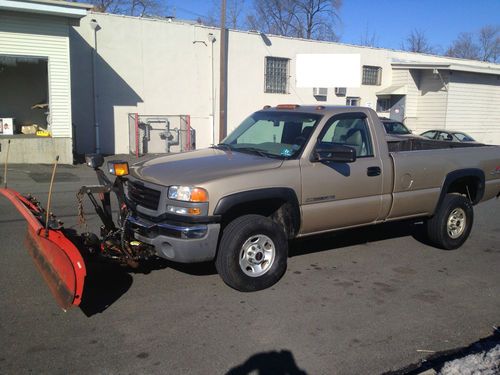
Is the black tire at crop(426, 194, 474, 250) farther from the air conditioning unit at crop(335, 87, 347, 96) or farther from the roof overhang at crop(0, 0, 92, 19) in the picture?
the air conditioning unit at crop(335, 87, 347, 96)

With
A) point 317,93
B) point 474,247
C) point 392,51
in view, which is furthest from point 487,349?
point 392,51

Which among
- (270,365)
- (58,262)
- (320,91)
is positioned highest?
(320,91)

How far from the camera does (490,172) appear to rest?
23.4 feet

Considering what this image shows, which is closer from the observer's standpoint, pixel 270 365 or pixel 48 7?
pixel 270 365

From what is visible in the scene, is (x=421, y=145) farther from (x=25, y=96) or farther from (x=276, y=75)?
(x=276, y=75)

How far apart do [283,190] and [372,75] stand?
2350 cm

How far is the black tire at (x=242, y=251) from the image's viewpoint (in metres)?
4.77

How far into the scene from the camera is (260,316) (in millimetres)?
4469

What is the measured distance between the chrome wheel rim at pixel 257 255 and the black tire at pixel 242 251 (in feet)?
0.07

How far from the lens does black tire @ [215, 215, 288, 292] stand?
15.7 ft

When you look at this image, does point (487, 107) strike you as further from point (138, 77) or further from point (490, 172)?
point (490, 172)

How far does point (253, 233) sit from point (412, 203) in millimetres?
2441

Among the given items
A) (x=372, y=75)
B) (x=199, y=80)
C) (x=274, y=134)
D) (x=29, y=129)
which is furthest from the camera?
(x=372, y=75)

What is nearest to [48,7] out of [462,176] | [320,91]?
[462,176]
